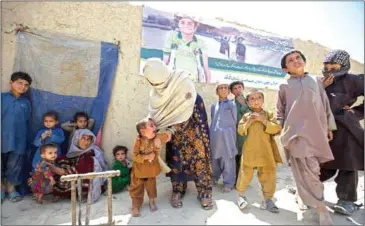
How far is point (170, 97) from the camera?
2736mm

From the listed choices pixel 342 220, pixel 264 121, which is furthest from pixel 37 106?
pixel 342 220

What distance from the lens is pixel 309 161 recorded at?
2463 millimetres

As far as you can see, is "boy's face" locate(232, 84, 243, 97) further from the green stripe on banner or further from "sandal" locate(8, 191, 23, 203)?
"sandal" locate(8, 191, 23, 203)

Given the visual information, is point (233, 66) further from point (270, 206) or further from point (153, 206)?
point (153, 206)

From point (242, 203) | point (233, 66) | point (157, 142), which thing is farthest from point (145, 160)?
point (233, 66)

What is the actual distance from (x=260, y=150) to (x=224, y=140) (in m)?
0.74

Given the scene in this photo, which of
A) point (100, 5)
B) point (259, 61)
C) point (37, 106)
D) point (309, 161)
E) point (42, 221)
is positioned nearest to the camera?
point (309, 161)

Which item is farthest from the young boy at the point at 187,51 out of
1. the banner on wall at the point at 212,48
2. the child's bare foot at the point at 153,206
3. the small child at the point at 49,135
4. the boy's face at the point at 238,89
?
→ the child's bare foot at the point at 153,206

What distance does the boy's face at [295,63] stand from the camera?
2562 mm

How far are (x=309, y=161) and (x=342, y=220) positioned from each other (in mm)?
694

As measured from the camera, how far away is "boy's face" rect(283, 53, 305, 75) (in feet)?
8.41

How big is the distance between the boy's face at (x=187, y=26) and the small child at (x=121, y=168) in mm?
2059

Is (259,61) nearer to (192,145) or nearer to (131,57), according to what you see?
(131,57)

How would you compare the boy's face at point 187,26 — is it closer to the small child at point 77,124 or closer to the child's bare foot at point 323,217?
the small child at point 77,124
